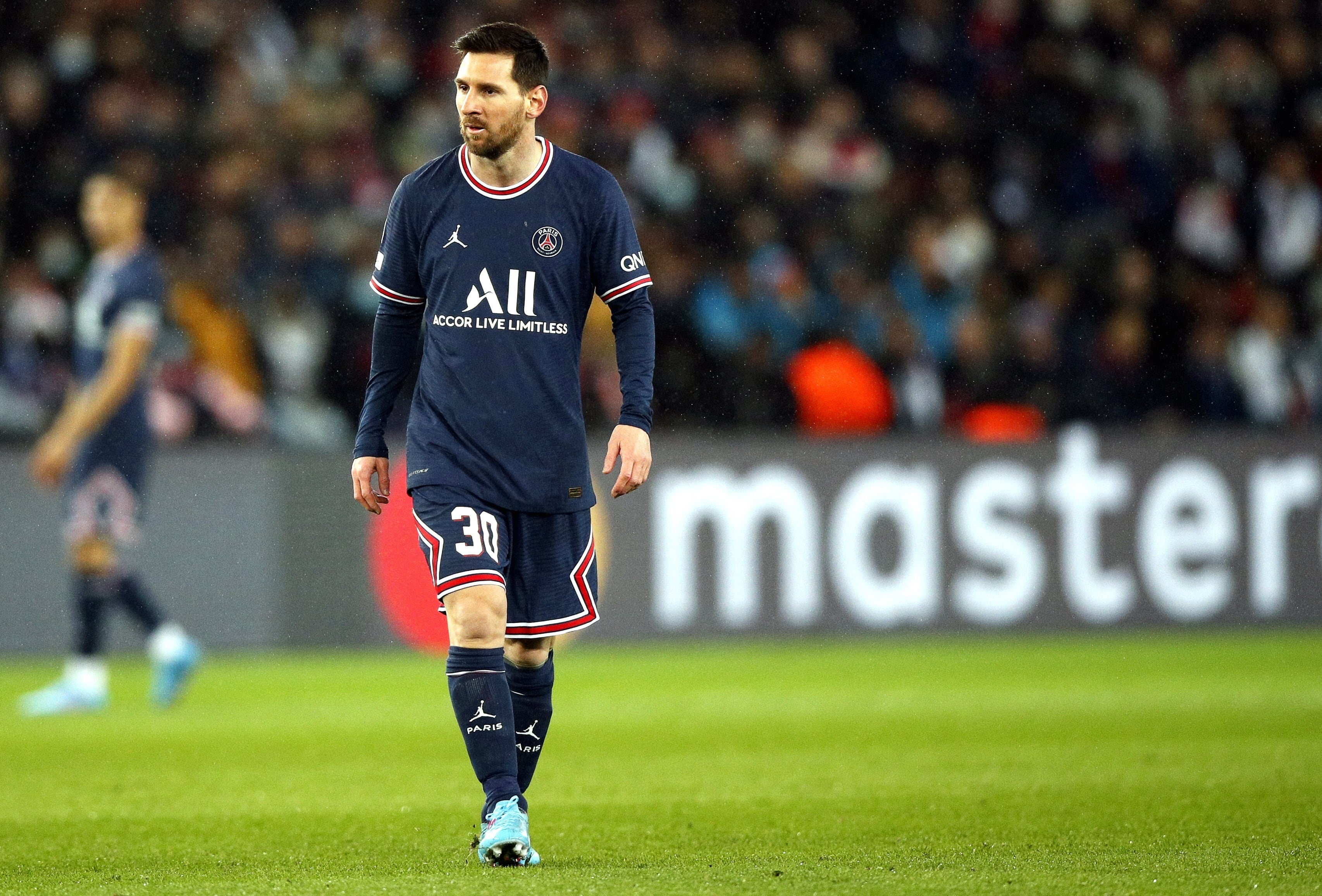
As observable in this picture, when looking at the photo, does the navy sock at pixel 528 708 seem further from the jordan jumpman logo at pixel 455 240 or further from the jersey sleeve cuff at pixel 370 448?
the jordan jumpman logo at pixel 455 240

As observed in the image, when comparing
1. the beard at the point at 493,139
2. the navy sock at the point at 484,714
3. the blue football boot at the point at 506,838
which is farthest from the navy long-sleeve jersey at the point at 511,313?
the blue football boot at the point at 506,838

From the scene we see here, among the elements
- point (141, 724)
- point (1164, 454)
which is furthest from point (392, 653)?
point (1164, 454)

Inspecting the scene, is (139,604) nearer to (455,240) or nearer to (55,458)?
(55,458)

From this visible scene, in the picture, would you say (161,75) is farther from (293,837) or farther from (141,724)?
(293,837)

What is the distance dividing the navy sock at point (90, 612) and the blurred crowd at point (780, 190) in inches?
114

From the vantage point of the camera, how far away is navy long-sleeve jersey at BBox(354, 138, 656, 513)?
16.5ft

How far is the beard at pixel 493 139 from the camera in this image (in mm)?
4941

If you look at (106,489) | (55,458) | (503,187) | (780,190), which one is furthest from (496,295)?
(780,190)

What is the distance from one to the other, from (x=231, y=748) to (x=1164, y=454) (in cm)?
731

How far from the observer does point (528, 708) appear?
5.28 meters

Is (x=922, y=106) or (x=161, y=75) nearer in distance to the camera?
(x=161, y=75)

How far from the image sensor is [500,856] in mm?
4734

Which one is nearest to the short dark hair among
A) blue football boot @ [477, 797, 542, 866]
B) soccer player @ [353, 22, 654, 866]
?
soccer player @ [353, 22, 654, 866]

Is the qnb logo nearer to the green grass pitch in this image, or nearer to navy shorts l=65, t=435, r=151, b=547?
the green grass pitch
